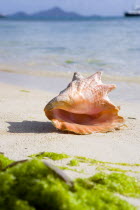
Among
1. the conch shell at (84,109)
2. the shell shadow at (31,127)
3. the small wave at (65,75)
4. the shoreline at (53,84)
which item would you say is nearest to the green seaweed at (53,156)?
the conch shell at (84,109)

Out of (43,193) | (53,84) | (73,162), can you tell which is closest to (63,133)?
(73,162)

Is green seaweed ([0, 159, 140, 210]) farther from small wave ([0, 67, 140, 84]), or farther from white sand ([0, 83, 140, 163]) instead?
small wave ([0, 67, 140, 84])

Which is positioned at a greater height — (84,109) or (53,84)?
(84,109)

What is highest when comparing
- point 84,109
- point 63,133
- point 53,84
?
point 84,109

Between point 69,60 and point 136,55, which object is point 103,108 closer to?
point 69,60

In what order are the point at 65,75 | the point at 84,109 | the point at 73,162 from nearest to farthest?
the point at 73,162
the point at 84,109
the point at 65,75

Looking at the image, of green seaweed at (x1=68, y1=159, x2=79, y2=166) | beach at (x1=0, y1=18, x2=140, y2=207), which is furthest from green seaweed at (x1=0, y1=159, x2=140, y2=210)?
green seaweed at (x1=68, y1=159, x2=79, y2=166)

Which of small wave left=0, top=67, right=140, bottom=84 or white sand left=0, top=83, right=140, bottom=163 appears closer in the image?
white sand left=0, top=83, right=140, bottom=163

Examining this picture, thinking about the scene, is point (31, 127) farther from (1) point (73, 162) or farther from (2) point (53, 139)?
(1) point (73, 162)

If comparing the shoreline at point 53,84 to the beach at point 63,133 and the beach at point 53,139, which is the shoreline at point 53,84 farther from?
the beach at point 53,139
